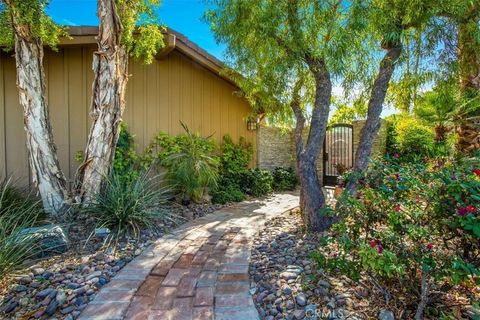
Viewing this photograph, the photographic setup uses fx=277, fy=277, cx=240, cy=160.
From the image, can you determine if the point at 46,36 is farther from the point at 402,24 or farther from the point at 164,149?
the point at 402,24

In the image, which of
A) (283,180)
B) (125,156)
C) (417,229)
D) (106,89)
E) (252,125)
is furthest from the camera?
(283,180)

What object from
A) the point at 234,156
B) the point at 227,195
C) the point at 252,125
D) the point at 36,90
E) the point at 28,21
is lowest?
the point at 227,195

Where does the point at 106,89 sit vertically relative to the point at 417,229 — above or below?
above

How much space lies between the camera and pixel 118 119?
183 inches

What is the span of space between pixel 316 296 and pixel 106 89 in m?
4.22

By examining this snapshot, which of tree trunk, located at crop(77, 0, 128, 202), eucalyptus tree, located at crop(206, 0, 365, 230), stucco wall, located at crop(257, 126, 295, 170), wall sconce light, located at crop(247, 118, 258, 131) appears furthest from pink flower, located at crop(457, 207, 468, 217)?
stucco wall, located at crop(257, 126, 295, 170)

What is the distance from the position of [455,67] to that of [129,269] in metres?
4.94

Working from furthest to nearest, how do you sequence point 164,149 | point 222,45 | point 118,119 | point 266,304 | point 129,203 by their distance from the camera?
point 164,149 → point 222,45 → point 118,119 → point 129,203 → point 266,304

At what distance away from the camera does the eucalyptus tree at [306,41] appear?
3.76 metres

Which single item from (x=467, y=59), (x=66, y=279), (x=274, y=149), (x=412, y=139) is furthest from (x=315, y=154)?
(x=274, y=149)

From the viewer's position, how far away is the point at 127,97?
605cm

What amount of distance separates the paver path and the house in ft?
9.98

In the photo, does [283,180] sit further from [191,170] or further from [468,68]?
[468,68]

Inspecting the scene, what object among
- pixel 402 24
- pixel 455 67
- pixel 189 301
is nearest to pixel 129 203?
pixel 189 301
